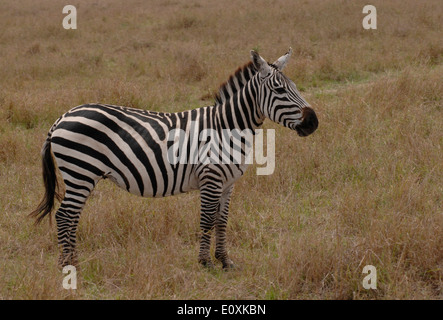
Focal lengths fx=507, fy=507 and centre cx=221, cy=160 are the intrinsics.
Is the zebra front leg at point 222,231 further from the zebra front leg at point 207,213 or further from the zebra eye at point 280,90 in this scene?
the zebra eye at point 280,90

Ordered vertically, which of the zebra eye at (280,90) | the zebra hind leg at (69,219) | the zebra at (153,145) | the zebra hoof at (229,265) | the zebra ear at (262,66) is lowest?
the zebra hoof at (229,265)

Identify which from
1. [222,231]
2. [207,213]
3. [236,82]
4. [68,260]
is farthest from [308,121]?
[68,260]

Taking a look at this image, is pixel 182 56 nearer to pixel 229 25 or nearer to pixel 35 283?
pixel 229 25

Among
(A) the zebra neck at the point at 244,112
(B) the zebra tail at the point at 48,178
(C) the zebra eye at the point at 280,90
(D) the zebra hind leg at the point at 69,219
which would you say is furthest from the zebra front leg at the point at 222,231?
(B) the zebra tail at the point at 48,178

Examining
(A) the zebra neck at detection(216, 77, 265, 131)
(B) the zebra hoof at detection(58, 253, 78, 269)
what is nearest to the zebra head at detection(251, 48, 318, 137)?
(A) the zebra neck at detection(216, 77, 265, 131)

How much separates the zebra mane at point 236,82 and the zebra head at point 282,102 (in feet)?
0.61

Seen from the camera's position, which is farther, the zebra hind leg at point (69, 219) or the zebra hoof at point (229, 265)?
the zebra hoof at point (229, 265)

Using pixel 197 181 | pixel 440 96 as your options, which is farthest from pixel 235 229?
pixel 440 96

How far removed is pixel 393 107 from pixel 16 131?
6071 millimetres

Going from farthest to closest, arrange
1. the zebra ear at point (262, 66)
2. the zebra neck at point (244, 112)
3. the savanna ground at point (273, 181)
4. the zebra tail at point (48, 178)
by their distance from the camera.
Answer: the zebra tail at point (48, 178)
the zebra neck at point (244, 112)
the zebra ear at point (262, 66)
the savanna ground at point (273, 181)

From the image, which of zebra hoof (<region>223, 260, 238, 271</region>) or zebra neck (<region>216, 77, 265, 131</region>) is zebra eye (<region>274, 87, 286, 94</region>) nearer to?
zebra neck (<region>216, 77, 265, 131</region>)

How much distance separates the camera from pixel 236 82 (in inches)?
186

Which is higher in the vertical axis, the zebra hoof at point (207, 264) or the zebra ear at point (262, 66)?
the zebra ear at point (262, 66)

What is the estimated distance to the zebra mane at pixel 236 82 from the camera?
15.2ft
